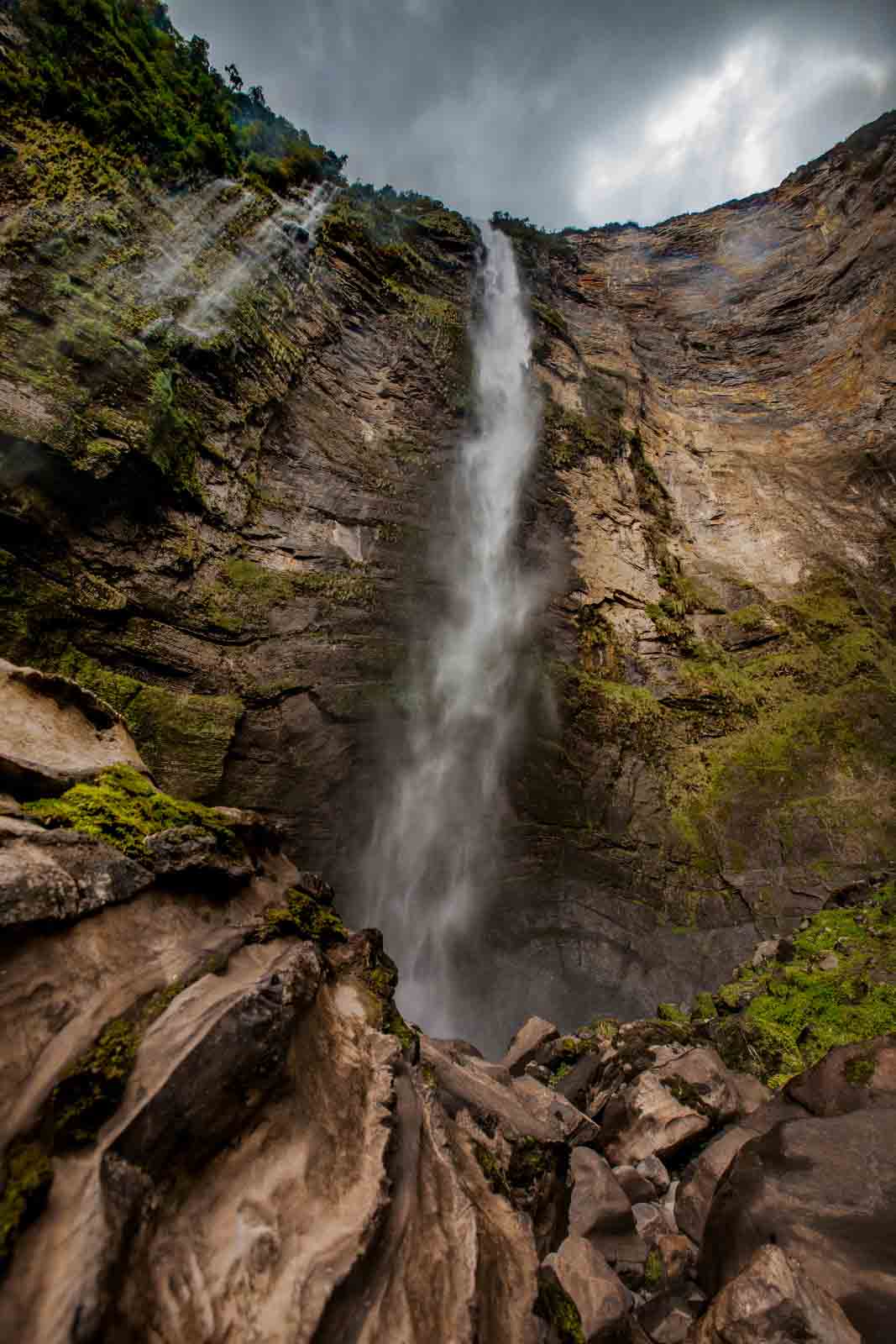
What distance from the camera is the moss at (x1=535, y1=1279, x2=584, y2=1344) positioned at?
2785mm

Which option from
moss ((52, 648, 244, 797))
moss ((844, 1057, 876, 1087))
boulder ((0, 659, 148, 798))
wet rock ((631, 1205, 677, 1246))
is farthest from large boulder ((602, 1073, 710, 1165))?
moss ((52, 648, 244, 797))

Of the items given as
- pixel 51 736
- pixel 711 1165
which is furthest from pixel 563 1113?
pixel 51 736

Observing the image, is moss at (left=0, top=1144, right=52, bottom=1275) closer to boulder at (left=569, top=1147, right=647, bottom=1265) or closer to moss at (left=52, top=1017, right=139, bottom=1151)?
moss at (left=52, top=1017, right=139, bottom=1151)

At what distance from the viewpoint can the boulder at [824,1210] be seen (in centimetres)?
315

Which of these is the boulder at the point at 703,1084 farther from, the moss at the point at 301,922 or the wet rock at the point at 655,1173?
the moss at the point at 301,922

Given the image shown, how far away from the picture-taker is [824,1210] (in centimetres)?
358

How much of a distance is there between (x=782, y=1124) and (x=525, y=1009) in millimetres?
6090

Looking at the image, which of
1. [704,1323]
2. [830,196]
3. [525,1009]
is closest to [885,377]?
[830,196]

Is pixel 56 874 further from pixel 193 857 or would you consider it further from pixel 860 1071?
pixel 860 1071

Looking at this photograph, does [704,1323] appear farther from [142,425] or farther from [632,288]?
[632,288]

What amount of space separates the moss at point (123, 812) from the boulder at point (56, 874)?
128 mm

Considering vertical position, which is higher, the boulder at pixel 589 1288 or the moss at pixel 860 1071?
the moss at pixel 860 1071

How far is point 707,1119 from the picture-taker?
5359mm

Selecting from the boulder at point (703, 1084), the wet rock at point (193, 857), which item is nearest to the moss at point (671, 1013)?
the boulder at point (703, 1084)
